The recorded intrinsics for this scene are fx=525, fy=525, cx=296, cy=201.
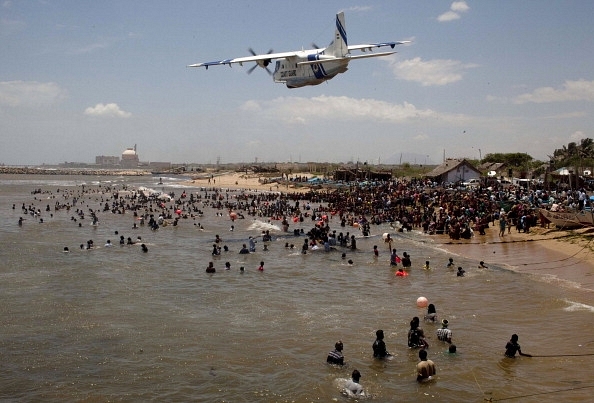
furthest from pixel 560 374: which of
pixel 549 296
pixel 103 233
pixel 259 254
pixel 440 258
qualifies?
pixel 103 233

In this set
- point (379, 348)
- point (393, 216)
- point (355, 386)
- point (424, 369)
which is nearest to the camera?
point (355, 386)

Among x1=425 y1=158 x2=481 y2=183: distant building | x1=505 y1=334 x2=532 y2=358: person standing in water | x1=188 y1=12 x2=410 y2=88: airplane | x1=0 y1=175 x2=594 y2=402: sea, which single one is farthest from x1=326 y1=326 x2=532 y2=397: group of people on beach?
x1=425 y1=158 x2=481 y2=183: distant building

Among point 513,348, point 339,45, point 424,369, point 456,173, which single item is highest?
point 339,45

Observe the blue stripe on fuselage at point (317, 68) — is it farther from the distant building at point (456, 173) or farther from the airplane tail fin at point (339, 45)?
the distant building at point (456, 173)

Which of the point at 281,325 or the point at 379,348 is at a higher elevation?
the point at 379,348

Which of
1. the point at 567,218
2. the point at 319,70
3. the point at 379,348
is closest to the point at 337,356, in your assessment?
the point at 379,348

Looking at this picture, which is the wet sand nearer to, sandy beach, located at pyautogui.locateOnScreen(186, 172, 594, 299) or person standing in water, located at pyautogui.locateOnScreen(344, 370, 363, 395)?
sandy beach, located at pyautogui.locateOnScreen(186, 172, 594, 299)

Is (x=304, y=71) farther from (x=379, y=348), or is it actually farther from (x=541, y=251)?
(x=379, y=348)

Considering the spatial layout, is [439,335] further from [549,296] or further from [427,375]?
[549,296]
